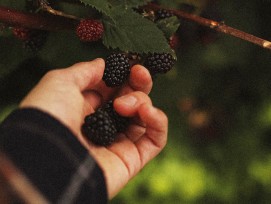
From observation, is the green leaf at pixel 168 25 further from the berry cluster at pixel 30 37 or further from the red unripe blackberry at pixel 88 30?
the berry cluster at pixel 30 37

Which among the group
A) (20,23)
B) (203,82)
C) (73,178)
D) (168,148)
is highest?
(20,23)

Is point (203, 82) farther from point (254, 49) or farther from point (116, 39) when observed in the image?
point (116, 39)

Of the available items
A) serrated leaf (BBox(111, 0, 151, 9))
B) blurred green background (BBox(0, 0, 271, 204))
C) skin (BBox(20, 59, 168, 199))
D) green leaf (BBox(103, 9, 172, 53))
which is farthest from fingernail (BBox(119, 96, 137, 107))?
blurred green background (BBox(0, 0, 271, 204))

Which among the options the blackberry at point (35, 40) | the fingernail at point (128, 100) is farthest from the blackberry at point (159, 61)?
the blackberry at point (35, 40)

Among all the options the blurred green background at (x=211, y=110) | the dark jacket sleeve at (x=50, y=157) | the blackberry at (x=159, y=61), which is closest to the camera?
the dark jacket sleeve at (x=50, y=157)

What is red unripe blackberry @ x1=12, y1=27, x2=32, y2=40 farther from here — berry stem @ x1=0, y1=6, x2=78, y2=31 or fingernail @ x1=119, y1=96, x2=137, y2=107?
fingernail @ x1=119, y1=96, x2=137, y2=107

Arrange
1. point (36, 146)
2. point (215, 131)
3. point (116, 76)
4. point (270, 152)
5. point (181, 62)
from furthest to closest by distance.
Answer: point (215, 131) < point (270, 152) < point (181, 62) < point (116, 76) < point (36, 146)

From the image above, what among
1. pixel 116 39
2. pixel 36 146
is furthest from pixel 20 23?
pixel 36 146
